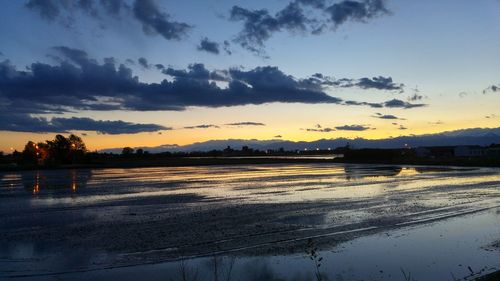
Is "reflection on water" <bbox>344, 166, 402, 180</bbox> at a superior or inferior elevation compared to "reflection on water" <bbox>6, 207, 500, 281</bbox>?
superior

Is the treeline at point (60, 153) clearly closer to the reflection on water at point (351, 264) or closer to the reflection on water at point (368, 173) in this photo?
the reflection on water at point (368, 173)

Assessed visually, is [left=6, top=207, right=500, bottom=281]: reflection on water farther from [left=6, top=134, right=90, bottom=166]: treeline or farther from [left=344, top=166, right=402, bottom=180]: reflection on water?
[left=6, top=134, right=90, bottom=166]: treeline

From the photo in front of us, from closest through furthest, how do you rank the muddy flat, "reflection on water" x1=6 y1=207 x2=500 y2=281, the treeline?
"reflection on water" x1=6 y1=207 x2=500 y2=281 → the muddy flat → the treeline

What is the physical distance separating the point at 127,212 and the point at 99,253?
28.6 ft

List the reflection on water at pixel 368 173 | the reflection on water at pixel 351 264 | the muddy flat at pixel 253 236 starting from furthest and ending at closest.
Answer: the reflection on water at pixel 368 173 < the muddy flat at pixel 253 236 < the reflection on water at pixel 351 264

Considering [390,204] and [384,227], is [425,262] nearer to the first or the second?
[384,227]

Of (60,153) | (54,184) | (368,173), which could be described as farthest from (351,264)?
(60,153)

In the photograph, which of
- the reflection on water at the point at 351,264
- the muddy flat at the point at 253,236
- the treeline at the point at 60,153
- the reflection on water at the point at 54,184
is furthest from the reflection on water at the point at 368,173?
the treeline at the point at 60,153

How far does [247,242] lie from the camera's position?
14.9 m

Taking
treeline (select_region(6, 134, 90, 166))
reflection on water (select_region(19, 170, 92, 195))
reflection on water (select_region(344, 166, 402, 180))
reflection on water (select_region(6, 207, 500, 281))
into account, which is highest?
treeline (select_region(6, 134, 90, 166))

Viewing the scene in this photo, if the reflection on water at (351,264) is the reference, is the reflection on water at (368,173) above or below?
above

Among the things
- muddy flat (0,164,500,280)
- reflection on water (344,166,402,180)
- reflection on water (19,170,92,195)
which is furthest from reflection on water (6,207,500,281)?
reflection on water (344,166,402,180)

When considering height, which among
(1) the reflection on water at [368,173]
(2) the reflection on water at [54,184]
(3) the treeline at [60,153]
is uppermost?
(3) the treeline at [60,153]

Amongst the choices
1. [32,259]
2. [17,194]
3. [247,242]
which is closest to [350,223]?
[247,242]
